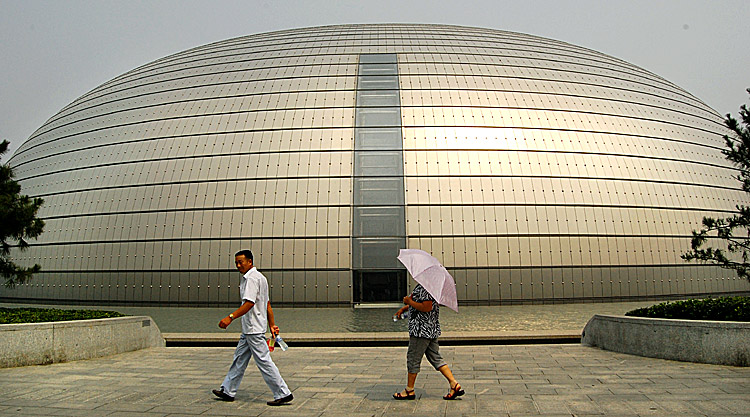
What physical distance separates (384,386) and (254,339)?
94.7 inches

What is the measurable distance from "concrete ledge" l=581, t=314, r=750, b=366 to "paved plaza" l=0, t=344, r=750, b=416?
32 centimetres

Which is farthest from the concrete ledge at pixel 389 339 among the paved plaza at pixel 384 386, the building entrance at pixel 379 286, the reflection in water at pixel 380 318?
the building entrance at pixel 379 286

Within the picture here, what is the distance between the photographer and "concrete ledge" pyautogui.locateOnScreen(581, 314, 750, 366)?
1001 centimetres

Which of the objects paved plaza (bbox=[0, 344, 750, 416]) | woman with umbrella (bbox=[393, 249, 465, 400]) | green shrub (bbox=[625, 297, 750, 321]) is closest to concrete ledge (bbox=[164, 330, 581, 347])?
paved plaza (bbox=[0, 344, 750, 416])

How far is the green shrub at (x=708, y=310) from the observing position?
1089 cm

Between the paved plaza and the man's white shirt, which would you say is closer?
the paved plaza

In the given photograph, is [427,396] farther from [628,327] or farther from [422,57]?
[422,57]

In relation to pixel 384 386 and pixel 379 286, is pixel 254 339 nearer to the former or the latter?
pixel 384 386

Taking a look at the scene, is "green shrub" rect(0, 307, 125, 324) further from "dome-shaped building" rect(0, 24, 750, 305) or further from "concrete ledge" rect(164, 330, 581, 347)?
"dome-shaped building" rect(0, 24, 750, 305)

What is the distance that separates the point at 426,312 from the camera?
7.72 metres

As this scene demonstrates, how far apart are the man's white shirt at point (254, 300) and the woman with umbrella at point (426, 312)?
81.8 inches

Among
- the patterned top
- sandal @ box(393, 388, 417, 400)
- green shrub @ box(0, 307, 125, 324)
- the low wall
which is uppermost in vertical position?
the patterned top

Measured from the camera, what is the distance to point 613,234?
23.5 m

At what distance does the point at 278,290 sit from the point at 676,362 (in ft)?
51.0
